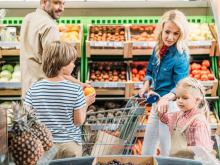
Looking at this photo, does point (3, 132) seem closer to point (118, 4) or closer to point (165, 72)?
point (165, 72)

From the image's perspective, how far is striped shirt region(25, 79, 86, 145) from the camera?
1982 mm

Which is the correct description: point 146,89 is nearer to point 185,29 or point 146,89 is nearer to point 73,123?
point 185,29

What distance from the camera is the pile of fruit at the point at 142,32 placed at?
414cm

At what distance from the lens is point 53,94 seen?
1.98m

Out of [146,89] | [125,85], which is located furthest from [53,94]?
[125,85]

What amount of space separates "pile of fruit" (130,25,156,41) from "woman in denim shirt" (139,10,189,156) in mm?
1249

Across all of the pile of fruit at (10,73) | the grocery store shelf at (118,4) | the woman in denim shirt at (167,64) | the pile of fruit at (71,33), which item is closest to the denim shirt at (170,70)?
the woman in denim shirt at (167,64)

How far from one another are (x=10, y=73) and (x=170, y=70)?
7.76ft

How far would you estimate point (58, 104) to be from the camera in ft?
6.53

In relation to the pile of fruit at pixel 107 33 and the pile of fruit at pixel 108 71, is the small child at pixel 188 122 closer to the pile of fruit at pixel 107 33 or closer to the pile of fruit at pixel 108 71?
the pile of fruit at pixel 108 71

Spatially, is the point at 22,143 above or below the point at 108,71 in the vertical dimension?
below

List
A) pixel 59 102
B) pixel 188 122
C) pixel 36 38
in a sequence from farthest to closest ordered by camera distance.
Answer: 1. pixel 36 38
2. pixel 188 122
3. pixel 59 102

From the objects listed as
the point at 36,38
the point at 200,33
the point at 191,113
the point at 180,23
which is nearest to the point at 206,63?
the point at 200,33

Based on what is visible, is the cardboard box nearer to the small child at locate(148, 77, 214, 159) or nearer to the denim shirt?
the small child at locate(148, 77, 214, 159)
